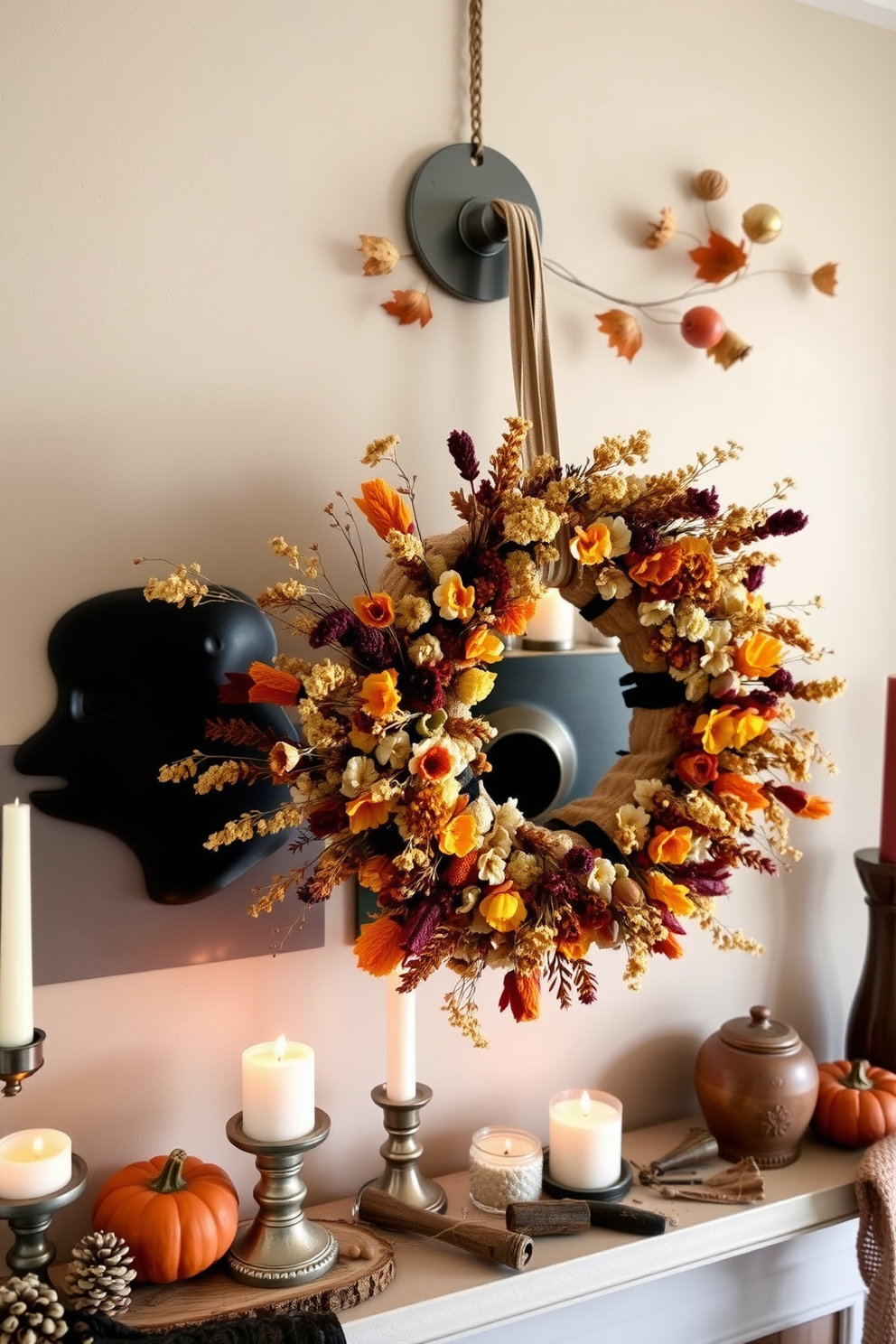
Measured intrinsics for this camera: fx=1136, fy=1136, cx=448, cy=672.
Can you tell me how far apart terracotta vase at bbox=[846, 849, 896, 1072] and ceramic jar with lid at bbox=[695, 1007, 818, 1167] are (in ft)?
0.56

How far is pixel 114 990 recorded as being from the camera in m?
1.18

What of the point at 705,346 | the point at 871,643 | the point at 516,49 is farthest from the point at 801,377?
the point at 516,49

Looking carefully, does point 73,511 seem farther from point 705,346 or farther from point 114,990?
point 705,346

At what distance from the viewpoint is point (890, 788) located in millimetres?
1524

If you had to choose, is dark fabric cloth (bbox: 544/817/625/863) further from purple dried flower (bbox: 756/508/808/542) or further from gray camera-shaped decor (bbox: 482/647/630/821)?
purple dried flower (bbox: 756/508/808/542)

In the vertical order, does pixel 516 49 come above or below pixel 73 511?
above

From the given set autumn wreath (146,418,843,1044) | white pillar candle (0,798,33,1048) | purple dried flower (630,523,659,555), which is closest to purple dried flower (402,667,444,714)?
autumn wreath (146,418,843,1044)

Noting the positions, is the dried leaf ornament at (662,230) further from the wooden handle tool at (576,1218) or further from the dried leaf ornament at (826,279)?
the wooden handle tool at (576,1218)

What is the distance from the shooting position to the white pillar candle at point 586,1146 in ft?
4.19

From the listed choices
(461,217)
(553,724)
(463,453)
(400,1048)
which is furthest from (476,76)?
(400,1048)

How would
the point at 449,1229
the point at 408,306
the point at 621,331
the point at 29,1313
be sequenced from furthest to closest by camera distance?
the point at 621,331 → the point at 408,306 → the point at 449,1229 → the point at 29,1313

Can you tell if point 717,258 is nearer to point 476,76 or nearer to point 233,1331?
point 476,76

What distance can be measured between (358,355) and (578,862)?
0.62 metres

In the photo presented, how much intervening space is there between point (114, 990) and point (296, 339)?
718 millimetres
